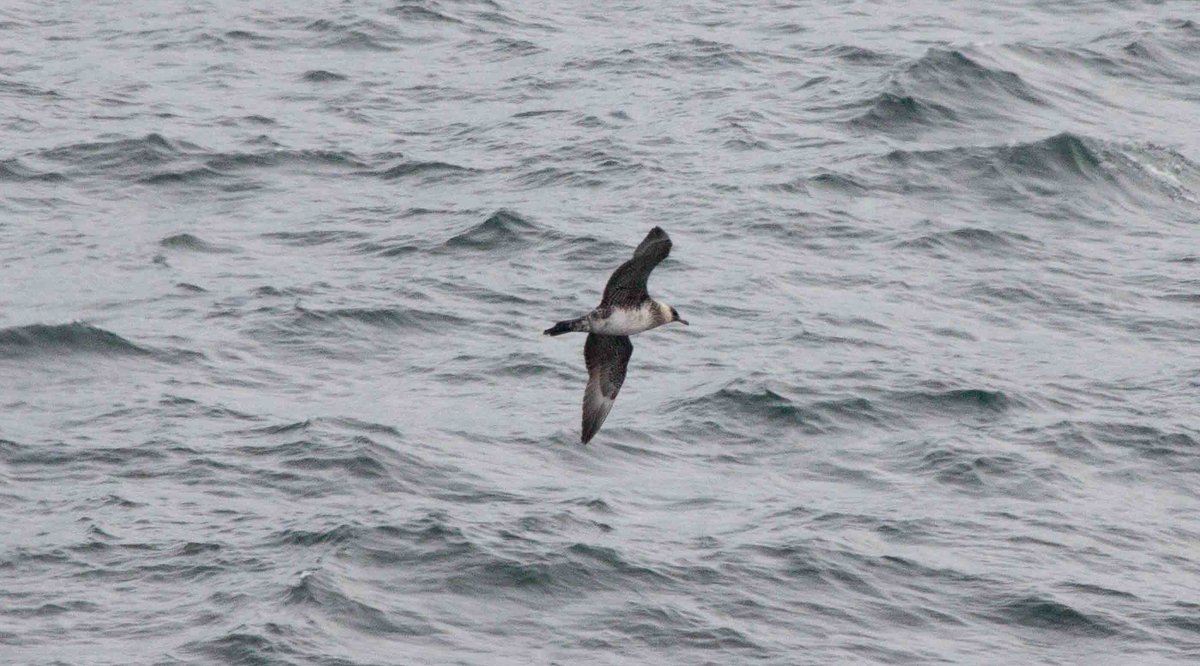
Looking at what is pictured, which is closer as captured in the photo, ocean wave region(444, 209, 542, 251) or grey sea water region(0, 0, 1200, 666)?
grey sea water region(0, 0, 1200, 666)

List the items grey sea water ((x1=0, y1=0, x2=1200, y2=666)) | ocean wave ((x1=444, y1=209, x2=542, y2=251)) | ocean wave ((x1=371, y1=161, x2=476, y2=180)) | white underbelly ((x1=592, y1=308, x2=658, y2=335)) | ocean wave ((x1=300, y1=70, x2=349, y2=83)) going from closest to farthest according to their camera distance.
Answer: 1. white underbelly ((x1=592, y1=308, x2=658, y2=335))
2. grey sea water ((x1=0, y1=0, x2=1200, y2=666))
3. ocean wave ((x1=444, y1=209, x2=542, y2=251))
4. ocean wave ((x1=371, y1=161, x2=476, y2=180))
5. ocean wave ((x1=300, y1=70, x2=349, y2=83))

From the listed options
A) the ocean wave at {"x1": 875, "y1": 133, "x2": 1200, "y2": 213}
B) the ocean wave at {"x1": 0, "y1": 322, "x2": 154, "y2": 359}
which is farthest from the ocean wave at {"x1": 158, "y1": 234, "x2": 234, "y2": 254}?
the ocean wave at {"x1": 875, "y1": 133, "x2": 1200, "y2": 213}

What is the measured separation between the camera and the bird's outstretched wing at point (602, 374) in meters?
17.3

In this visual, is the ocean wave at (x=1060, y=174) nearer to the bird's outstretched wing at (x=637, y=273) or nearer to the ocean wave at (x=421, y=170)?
the ocean wave at (x=421, y=170)

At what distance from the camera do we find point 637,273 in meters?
15.6

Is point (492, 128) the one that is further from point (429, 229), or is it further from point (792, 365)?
point (792, 365)

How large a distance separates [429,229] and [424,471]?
20.1 feet

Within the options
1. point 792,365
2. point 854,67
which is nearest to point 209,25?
point 854,67

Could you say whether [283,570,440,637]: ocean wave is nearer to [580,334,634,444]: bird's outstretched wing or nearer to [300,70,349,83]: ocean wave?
[580,334,634,444]: bird's outstretched wing

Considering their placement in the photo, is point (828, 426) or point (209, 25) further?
point (209, 25)

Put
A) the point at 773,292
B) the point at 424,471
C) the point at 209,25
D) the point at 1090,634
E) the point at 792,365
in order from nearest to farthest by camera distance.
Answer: the point at 1090,634 < the point at 424,471 < the point at 792,365 < the point at 773,292 < the point at 209,25

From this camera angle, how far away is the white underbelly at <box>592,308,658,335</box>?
16266 mm

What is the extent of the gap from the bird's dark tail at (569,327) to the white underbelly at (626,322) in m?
0.16

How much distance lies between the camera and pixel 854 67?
33750 millimetres
